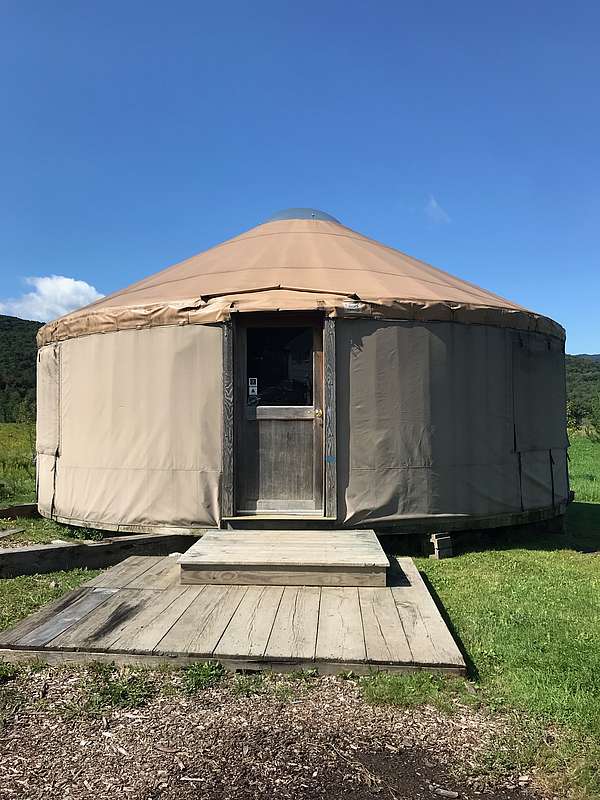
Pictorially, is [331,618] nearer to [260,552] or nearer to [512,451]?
[260,552]

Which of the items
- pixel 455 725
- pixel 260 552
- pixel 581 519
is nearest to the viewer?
pixel 455 725

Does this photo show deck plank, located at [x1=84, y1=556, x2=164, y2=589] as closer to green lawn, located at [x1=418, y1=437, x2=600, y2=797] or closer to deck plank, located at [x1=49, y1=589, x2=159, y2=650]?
deck plank, located at [x1=49, y1=589, x2=159, y2=650]

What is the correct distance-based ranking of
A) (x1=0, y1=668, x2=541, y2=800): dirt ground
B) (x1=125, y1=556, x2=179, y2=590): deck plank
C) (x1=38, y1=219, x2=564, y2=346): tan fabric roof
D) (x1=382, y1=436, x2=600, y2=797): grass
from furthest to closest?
(x1=38, y1=219, x2=564, y2=346): tan fabric roof < (x1=125, y1=556, x2=179, y2=590): deck plank < (x1=382, y1=436, x2=600, y2=797): grass < (x1=0, y1=668, x2=541, y2=800): dirt ground

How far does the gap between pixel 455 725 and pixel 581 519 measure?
6.06 m

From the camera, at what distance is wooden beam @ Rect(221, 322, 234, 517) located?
196 inches

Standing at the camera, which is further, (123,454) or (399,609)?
(123,454)

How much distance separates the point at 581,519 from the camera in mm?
7738

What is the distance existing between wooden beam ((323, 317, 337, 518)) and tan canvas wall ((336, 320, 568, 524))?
0.07 meters

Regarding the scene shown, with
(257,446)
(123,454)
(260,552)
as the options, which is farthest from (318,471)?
(123,454)

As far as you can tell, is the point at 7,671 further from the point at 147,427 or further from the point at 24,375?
the point at 24,375

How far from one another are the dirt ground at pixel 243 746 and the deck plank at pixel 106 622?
25 cm

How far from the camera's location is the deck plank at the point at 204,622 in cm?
290

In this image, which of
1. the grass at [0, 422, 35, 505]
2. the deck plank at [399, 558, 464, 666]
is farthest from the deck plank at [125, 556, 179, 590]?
the grass at [0, 422, 35, 505]

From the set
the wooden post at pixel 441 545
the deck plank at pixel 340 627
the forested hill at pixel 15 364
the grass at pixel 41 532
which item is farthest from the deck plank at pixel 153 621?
the forested hill at pixel 15 364
